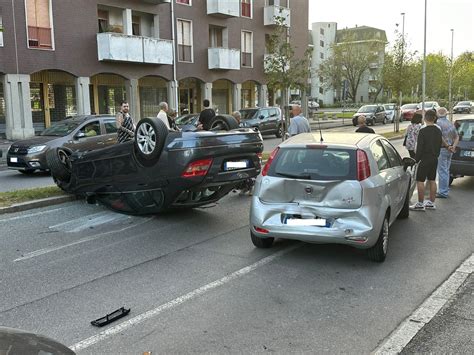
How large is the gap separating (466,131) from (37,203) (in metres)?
9.10

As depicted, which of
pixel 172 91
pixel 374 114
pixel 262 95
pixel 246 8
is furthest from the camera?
pixel 374 114

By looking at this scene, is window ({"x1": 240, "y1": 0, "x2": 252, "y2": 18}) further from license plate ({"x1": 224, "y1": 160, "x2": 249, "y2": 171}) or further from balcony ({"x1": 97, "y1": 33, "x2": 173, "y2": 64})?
license plate ({"x1": 224, "y1": 160, "x2": 249, "y2": 171})

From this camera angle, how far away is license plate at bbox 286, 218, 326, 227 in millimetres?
5715

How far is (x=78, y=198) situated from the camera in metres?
9.86

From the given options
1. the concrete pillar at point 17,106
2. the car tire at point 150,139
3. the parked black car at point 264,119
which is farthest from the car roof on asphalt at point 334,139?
the concrete pillar at point 17,106

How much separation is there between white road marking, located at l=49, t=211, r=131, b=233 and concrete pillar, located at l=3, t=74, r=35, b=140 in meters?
16.6

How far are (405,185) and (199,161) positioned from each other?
3106 millimetres

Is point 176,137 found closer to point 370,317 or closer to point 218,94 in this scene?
point 370,317

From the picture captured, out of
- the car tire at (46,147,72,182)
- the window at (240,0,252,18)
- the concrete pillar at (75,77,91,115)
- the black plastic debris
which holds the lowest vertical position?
the black plastic debris

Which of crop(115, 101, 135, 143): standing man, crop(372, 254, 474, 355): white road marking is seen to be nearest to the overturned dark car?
crop(115, 101, 135, 143): standing man

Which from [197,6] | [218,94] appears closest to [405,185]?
[197,6]

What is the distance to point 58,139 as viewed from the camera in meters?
13.4

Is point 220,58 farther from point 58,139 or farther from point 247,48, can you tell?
point 58,139

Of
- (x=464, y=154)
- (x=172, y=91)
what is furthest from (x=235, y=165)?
(x=172, y=91)
